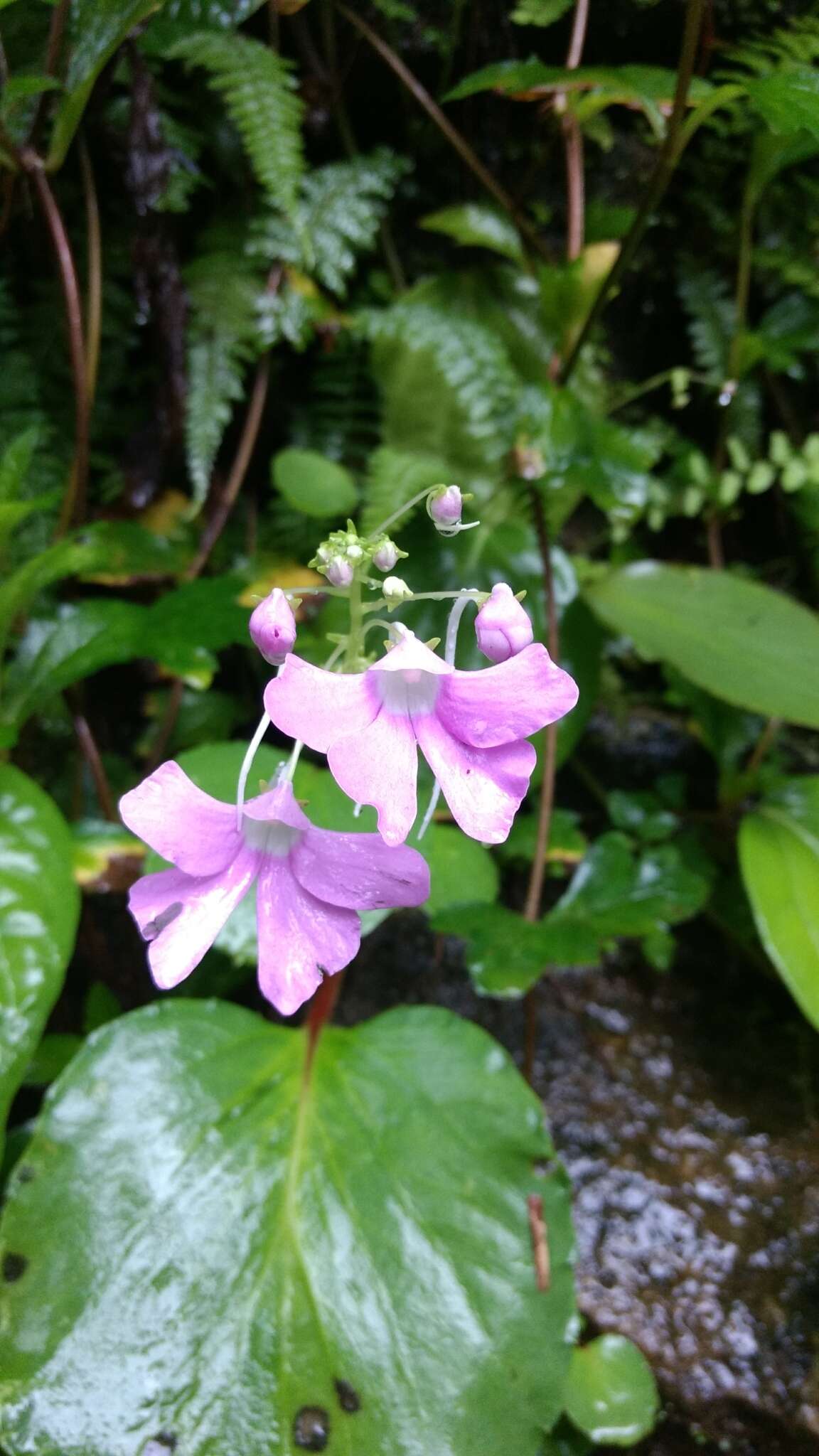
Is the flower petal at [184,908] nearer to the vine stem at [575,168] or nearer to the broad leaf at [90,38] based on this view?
the broad leaf at [90,38]

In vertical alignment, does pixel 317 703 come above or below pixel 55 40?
below

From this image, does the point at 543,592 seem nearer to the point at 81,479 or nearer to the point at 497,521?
the point at 497,521

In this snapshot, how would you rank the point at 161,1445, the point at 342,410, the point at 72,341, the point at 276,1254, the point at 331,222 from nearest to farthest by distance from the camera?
the point at 161,1445 → the point at 276,1254 → the point at 72,341 → the point at 331,222 → the point at 342,410

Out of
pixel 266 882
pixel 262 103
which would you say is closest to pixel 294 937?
pixel 266 882

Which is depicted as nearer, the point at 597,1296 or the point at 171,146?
the point at 597,1296

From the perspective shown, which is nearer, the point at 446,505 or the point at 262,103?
the point at 446,505

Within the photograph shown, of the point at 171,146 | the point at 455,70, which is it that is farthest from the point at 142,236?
the point at 455,70

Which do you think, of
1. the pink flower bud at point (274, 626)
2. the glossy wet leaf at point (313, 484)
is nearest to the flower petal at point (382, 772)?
the pink flower bud at point (274, 626)

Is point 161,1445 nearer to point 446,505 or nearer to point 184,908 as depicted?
point 184,908
